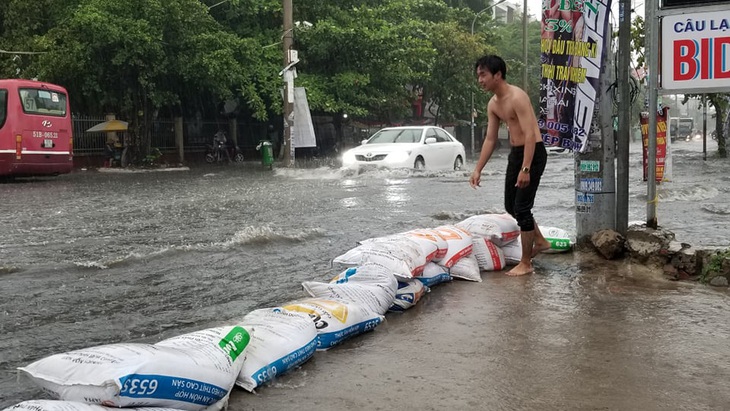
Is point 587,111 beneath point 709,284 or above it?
above

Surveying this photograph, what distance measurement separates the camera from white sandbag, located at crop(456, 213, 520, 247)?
5419mm

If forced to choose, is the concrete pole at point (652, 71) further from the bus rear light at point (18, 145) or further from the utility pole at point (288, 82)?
the utility pole at point (288, 82)

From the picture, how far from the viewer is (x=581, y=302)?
4.35m

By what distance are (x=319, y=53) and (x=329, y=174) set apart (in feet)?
32.8

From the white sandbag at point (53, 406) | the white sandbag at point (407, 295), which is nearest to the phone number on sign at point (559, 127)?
the white sandbag at point (407, 295)

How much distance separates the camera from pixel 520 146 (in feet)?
17.4

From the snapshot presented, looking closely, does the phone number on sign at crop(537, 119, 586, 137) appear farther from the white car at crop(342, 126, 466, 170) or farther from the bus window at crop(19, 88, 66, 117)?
the bus window at crop(19, 88, 66, 117)

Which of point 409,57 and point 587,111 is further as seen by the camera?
point 409,57

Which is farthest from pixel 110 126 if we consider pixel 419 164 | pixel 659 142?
pixel 659 142

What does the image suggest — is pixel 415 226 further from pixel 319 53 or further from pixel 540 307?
pixel 319 53

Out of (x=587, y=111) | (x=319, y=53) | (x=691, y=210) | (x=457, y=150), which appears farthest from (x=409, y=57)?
(x=587, y=111)

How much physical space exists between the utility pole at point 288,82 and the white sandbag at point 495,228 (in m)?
15.9

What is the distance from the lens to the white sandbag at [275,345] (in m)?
2.98

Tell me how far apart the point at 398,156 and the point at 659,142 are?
8.84 meters
